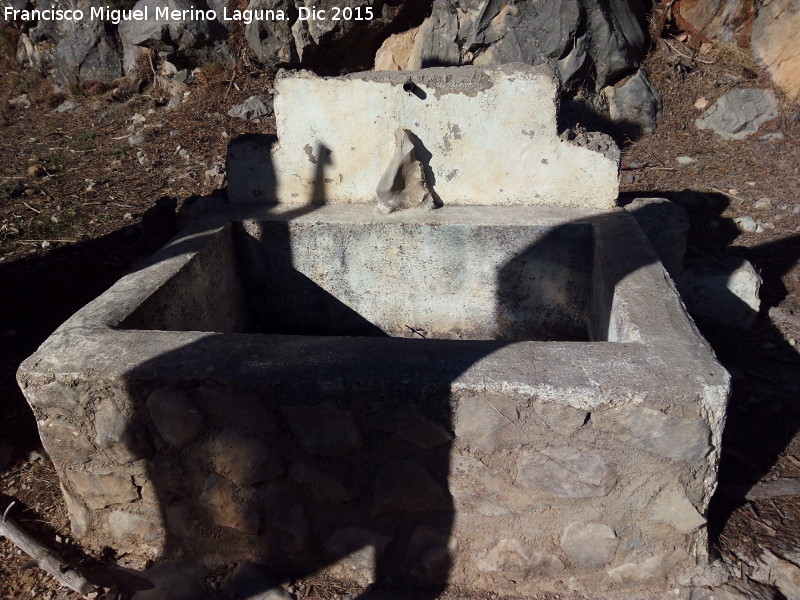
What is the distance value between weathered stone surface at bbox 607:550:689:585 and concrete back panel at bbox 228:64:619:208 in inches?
70.7

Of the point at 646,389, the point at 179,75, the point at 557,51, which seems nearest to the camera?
the point at 646,389

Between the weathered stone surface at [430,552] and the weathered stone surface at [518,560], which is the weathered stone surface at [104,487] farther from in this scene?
the weathered stone surface at [518,560]

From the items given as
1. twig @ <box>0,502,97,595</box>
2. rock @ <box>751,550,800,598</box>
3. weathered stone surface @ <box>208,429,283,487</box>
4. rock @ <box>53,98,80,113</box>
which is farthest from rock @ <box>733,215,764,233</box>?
rock @ <box>53,98,80,113</box>

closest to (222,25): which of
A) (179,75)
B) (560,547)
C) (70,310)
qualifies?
(179,75)

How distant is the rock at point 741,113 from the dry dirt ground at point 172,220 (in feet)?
0.38

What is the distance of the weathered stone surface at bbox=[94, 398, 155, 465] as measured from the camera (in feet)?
6.95

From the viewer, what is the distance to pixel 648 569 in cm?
211

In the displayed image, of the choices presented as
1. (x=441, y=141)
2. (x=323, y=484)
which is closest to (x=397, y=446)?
(x=323, y=484)

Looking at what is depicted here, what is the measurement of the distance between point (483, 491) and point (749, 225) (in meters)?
4.04

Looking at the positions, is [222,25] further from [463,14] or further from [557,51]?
[557,51]

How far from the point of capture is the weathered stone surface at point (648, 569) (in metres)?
2.10

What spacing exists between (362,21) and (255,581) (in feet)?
21.5

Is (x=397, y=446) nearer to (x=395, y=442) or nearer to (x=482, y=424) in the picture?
(x=395, y=442)

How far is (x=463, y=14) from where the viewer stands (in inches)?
267
